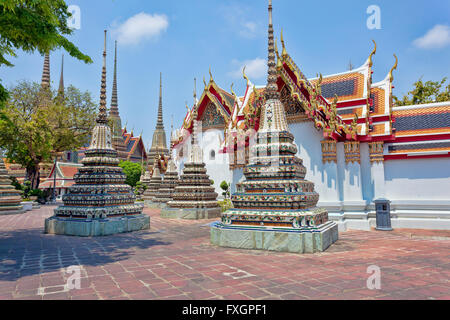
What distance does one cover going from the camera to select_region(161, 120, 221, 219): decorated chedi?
13.9 m

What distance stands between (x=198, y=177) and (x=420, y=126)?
9.67m

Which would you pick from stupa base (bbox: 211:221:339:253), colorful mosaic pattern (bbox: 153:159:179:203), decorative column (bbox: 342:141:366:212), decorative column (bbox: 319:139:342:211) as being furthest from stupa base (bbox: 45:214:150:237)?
colorful mosaic pattern (bbox: 153:159:179:203)

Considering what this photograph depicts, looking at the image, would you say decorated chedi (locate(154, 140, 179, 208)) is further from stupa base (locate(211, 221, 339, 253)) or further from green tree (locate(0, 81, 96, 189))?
stupa base (locate(211, 221, 339, 253))

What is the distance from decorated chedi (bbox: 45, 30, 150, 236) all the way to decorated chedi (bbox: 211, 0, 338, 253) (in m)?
3.51

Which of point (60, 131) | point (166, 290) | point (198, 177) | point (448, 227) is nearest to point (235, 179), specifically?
point (198, 177)

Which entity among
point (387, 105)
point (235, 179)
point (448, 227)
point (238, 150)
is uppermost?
point (387, 105)

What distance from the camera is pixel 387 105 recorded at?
1188cm

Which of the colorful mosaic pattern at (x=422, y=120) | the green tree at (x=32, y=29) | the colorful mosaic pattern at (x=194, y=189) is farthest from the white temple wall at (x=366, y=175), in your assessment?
the green tree at (x=32, y=29)

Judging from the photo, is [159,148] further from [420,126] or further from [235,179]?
[420,126]

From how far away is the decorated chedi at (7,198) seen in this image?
55.4 feet

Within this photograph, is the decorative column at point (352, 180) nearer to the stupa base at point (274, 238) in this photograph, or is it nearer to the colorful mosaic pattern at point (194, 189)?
the stupa base at point (274, 238)

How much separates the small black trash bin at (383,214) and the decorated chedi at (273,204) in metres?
3.86

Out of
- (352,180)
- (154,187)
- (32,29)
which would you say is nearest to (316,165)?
(352,180)

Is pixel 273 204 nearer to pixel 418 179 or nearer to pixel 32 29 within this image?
pixel 32 29
